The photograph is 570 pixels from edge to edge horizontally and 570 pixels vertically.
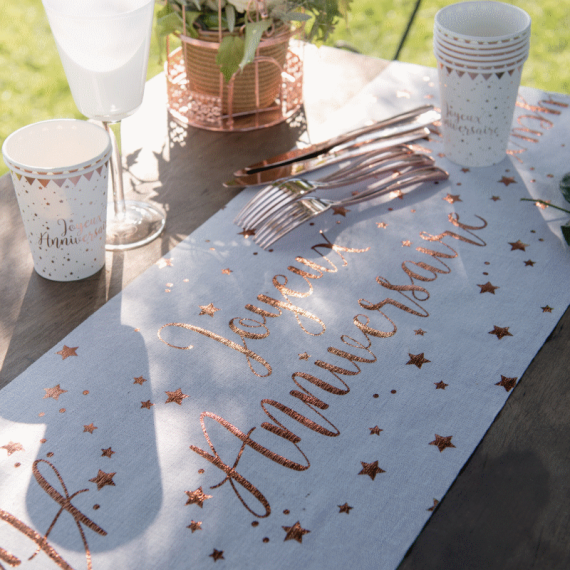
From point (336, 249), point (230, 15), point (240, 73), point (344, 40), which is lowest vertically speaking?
point (344, 40)

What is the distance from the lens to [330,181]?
3.51ft

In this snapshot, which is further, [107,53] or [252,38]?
[252,38]

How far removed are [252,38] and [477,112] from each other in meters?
0.38

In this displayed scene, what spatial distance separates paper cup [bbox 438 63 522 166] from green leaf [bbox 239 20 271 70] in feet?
0.95

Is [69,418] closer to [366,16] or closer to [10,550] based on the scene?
[10,550]

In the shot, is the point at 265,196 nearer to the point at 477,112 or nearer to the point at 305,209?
the point at 305,209

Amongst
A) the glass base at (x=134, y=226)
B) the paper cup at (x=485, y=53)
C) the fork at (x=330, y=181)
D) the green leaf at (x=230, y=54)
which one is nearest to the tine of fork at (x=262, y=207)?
the fork at (x=330, y=181)

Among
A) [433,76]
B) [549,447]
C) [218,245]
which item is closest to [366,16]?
[433,76]

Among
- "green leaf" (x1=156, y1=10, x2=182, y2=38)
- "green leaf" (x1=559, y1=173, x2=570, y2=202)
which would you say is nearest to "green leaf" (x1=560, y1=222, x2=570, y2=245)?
"green leaf" (x1=559, y1=173, x2=570, y2=202)

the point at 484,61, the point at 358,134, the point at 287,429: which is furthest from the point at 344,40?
the point at 287,429

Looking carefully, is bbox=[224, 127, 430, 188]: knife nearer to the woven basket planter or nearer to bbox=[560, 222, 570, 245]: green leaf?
the woven basket planter

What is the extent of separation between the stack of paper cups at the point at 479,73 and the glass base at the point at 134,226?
50 centimetres

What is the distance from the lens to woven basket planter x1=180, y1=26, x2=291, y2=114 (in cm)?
113

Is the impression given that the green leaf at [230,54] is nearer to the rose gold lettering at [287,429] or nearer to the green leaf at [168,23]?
the green leaf at [168,23]
